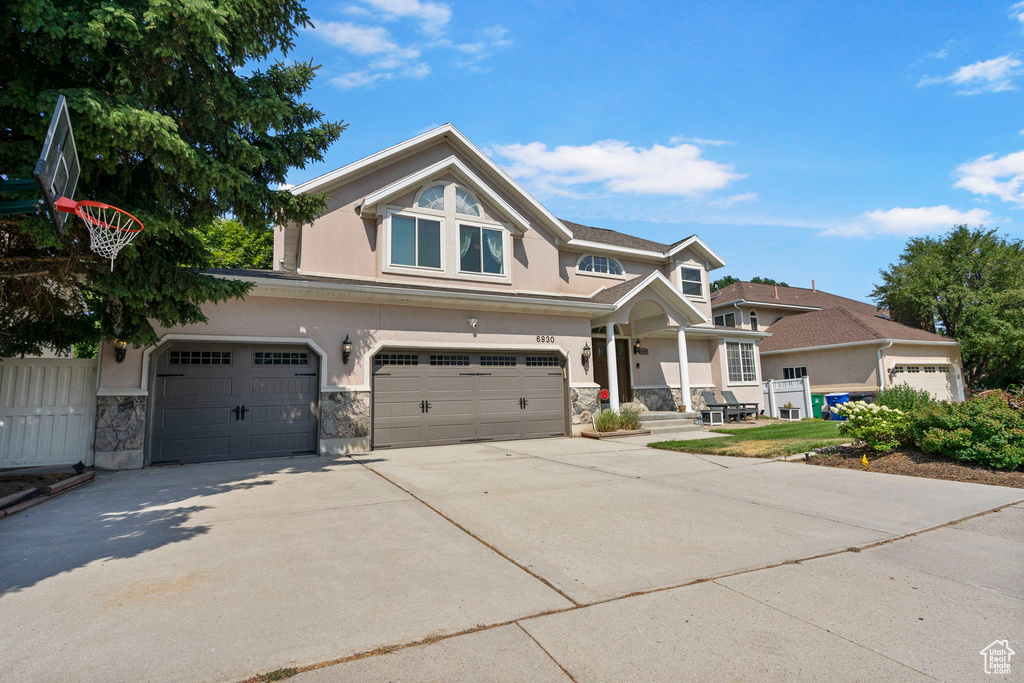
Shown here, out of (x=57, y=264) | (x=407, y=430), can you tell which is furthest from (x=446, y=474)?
(x=57, y=264)

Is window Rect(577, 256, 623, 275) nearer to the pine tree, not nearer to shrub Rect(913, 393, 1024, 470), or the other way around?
the pine tree

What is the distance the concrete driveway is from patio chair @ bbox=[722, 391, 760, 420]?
466 inches

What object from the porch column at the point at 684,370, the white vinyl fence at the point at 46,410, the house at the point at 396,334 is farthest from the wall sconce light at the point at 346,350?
the porch column at the point at 684,370

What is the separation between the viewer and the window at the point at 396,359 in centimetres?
1202

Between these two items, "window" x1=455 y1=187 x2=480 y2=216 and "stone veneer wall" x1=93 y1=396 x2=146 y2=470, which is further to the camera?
"window" x1=455 y1=187 x2=480 y2=216

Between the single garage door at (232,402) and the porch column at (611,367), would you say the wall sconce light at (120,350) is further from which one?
the porch column at (611,367)

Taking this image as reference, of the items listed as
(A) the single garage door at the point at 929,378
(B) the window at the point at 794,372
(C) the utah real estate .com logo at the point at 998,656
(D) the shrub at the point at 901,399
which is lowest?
(C) the utah real estate .com logo at the point at 998,656

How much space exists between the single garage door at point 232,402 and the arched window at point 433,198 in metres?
4.84

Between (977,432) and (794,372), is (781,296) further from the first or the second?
A: (977,432)

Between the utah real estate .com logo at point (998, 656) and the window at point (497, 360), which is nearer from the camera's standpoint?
the utah real estate .com logo at point (998, 656)

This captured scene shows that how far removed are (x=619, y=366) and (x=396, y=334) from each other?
8697mm

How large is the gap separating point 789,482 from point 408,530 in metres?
5.84

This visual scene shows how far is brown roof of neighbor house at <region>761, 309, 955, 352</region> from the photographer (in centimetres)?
2225

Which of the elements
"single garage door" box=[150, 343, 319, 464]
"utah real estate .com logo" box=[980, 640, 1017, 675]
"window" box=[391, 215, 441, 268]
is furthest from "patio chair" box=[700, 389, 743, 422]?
Answer: "utah real estate .com logo" box=[980, 640, 1017, 675]
